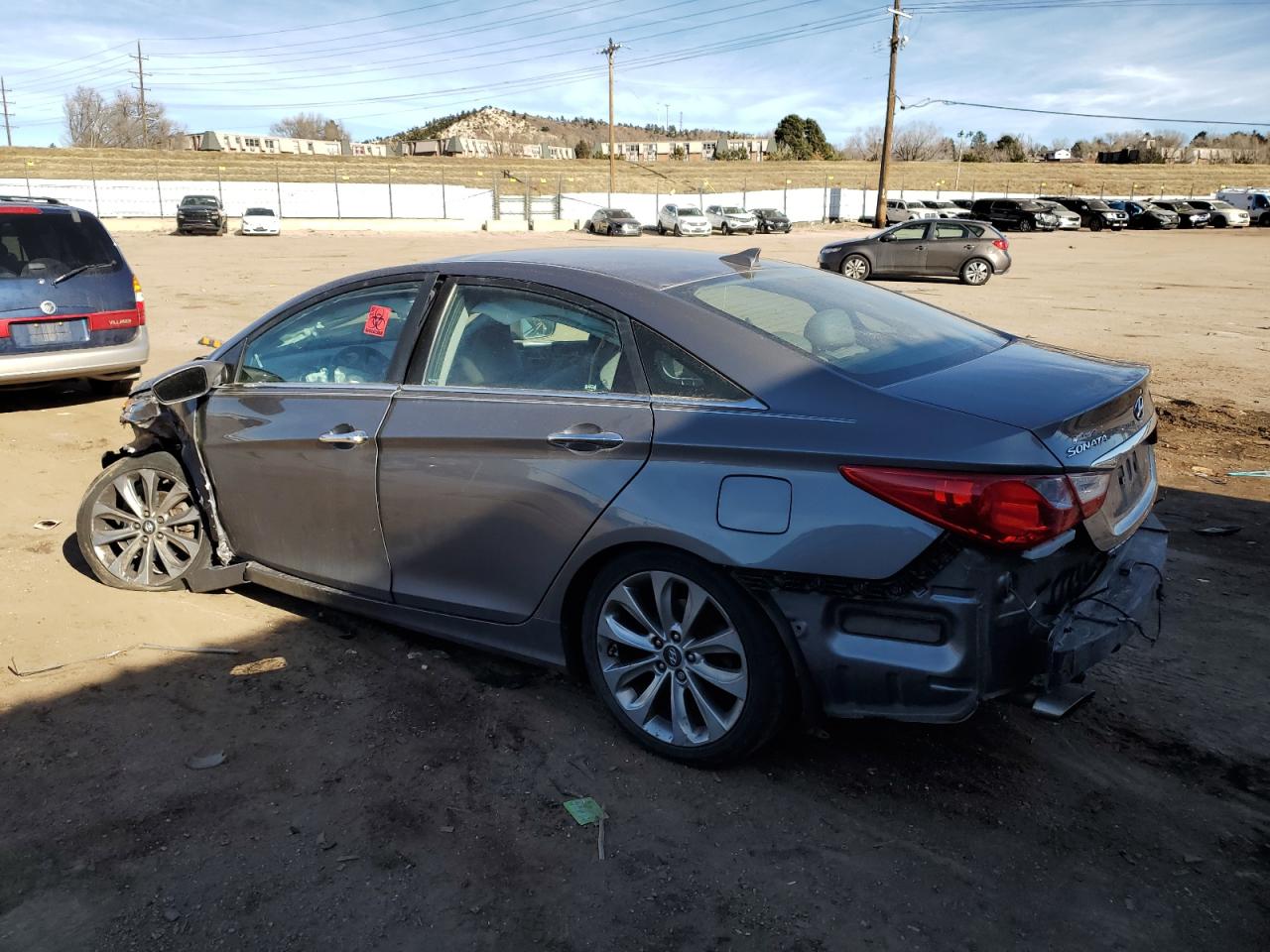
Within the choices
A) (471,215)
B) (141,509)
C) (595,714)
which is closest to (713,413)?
(595,714)

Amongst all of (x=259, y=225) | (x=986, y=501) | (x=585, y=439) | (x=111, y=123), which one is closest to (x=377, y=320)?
(x=585, y=439)

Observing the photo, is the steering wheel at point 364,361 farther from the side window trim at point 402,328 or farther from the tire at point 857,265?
the tire at point 857,265

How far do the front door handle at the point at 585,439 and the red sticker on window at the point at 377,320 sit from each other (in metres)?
1.07

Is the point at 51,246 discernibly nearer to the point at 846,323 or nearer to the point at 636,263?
the point at 636,263

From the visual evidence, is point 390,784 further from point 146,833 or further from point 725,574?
point 725,574

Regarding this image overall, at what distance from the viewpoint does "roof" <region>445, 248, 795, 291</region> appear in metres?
3.51

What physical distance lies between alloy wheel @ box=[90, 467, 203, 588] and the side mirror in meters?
0.45

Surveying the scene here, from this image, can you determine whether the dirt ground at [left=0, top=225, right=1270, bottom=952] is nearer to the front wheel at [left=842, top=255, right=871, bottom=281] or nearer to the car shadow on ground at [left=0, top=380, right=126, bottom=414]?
the car shadow on ground at [left=0, top=380, right=126, bottom=414]

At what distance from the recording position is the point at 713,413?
2.98 meters

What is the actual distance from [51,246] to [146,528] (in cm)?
466

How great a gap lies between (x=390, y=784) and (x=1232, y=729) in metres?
2.84

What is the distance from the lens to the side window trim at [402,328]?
3711 millimetres

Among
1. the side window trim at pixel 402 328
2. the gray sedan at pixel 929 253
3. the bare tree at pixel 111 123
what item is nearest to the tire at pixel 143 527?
the side window trim at pixel 402 328

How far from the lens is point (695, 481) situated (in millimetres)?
2918
